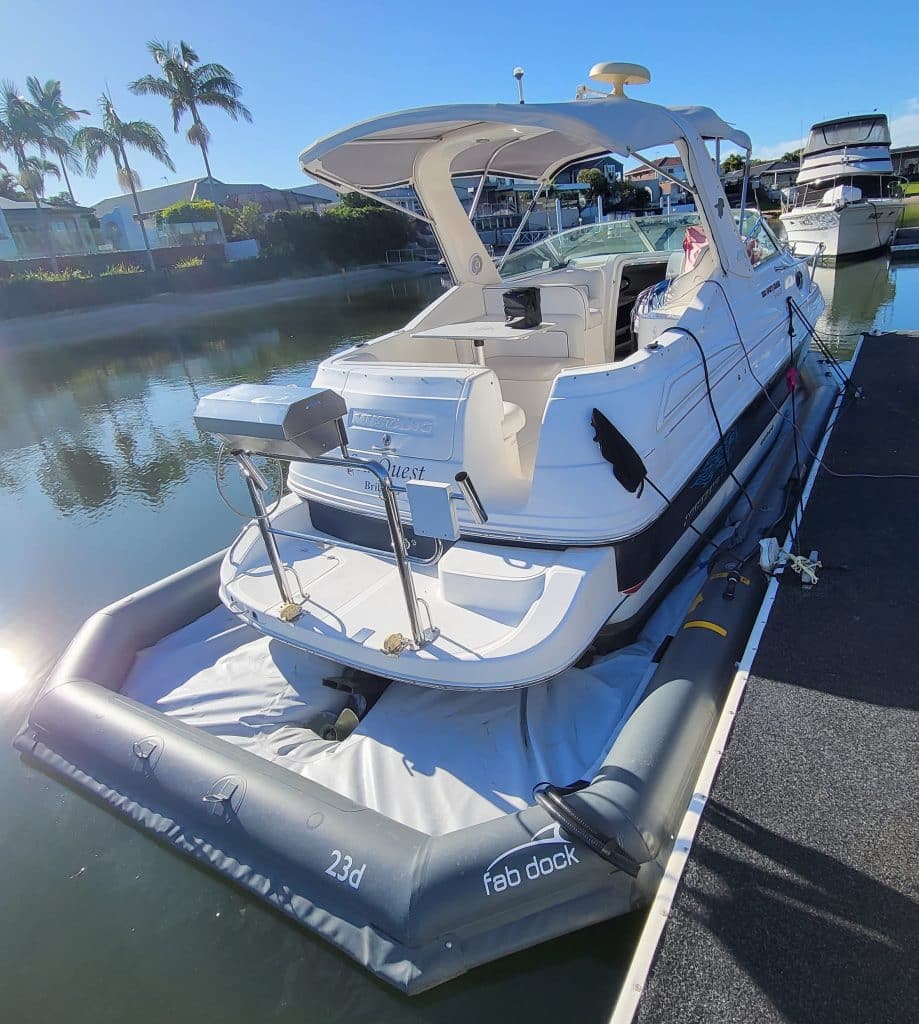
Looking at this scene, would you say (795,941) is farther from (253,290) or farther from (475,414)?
(253,290)

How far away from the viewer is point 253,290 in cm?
2897

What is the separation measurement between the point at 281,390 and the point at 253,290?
2922 cm

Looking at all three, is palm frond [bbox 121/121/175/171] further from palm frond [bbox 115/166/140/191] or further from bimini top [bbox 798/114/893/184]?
bimini top [bbox 798/114/893/184]

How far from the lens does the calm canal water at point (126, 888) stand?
2.06m

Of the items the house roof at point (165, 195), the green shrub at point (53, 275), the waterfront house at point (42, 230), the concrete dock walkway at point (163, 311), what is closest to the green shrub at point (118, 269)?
the green shrub at point (53, 275)

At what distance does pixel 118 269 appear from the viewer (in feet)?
94.4

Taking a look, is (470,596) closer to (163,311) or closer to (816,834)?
(816,834)

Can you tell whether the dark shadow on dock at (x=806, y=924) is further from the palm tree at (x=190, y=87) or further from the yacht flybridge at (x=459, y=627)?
the palm tree at (x=190, y=87)

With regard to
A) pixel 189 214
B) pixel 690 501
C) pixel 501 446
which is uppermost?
pixel 189 214

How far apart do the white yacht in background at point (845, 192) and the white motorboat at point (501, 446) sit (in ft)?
58.4

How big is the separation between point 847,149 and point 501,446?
25.1 meters

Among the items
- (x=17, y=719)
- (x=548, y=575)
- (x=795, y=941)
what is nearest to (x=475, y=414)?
(x=548, y=575)

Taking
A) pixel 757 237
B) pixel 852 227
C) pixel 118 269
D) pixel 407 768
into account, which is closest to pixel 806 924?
pixel 407 768

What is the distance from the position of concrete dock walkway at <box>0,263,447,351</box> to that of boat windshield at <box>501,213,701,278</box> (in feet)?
67.1
